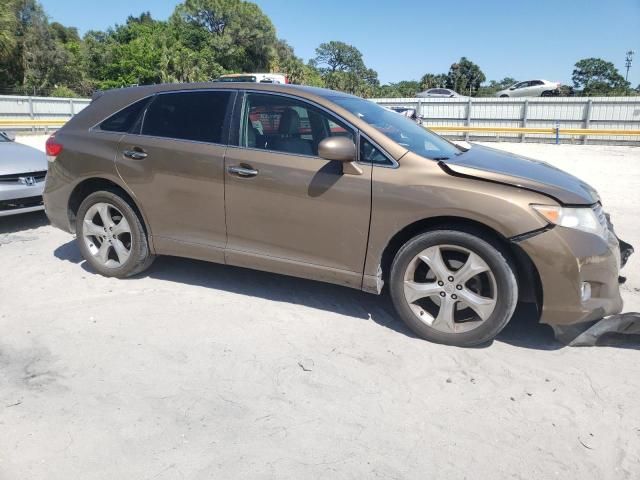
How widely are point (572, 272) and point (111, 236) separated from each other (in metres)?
3.75

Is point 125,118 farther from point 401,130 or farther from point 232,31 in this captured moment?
point 232,31

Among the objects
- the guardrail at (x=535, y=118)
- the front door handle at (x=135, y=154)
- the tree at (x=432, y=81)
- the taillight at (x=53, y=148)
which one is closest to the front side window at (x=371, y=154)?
the front door handle at (x=135, y=154)

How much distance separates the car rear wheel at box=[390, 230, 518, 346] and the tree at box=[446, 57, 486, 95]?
79.5 meters

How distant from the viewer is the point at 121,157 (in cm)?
429

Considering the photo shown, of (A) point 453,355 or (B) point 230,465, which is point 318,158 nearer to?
(A) point 453,355

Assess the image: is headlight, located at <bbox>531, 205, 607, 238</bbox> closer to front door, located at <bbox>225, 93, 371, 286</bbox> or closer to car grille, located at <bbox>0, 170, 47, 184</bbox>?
front door, located at <bbox>225, 93, 371, 286</bbox>

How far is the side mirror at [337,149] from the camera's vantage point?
11.0 feet

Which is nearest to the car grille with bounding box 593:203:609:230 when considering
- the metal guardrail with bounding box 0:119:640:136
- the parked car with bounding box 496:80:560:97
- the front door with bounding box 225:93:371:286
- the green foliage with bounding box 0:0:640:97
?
the front door with bounding box 225:93:371:286

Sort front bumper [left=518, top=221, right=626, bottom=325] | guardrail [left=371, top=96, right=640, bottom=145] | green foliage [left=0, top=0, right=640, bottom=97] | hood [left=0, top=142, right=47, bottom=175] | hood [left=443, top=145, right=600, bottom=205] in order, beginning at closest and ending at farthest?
front bumper [left=518, top=221, right=626, bottom=325]
hood [left=443, top=145, right=600, bottom=205]
hood [left=0, top=142, right=47, bottom=175]
guardrail [left=371, top=96, right=640, bottom=145]
green foliage [left=0, top=0, right=640, bottom=97]

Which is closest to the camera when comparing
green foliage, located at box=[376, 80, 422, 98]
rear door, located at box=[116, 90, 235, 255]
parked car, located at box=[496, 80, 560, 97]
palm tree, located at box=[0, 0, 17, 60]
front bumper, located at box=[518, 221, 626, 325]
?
front bumper, located at box=[518, 221, 626, 325]

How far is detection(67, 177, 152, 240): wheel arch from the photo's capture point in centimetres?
435

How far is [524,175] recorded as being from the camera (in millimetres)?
3367

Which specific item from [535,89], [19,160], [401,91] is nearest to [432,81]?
[401,91]

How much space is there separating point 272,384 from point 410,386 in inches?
32.7
